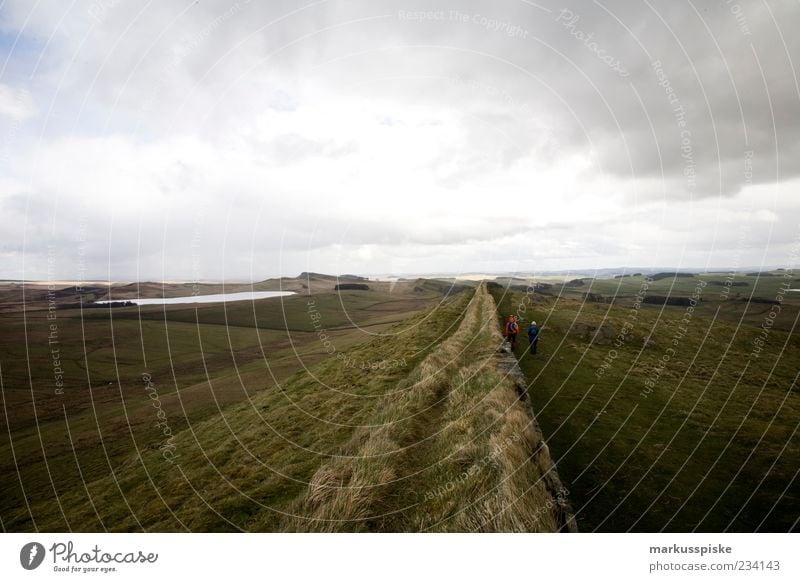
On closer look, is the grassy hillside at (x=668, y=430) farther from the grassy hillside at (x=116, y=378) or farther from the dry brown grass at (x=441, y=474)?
the grassy hillside at (x=116, y=378)

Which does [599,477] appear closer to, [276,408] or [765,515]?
[765,515]

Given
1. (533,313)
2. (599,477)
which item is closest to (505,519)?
(599,477)

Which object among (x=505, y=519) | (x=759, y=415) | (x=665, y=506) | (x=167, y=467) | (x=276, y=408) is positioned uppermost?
(x=505, y=519)

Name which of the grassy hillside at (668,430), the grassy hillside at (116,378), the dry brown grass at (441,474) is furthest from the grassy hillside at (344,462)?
the grassy hillside at (668,430)

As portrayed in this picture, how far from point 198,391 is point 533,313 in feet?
144

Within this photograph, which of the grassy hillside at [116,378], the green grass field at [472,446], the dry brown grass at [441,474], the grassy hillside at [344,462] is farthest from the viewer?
the grassy hillside at [116,378]

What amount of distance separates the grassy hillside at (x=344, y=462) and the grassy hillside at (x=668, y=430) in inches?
73.5

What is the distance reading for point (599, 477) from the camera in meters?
8.36

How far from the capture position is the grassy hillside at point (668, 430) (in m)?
7.42

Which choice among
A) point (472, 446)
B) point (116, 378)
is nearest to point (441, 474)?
point (472, 446)

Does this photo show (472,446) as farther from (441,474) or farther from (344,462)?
(344,462)

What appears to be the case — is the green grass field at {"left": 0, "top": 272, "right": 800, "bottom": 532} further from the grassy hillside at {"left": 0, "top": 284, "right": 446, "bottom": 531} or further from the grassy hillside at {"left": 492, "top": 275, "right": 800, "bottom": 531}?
the grassy hillside at {"left": 0, "top": 284, "right": 446, "bottom": 531}

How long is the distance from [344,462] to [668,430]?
1111 cm
